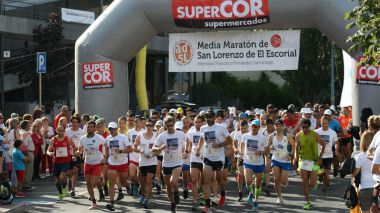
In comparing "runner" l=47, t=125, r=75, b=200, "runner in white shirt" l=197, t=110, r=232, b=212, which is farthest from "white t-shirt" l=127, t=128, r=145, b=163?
"runner in white shirt" l=197, t=110, r=232, b=212

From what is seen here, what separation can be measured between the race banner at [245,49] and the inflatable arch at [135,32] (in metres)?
0.64

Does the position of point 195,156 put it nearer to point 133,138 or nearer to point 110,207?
point 110,207

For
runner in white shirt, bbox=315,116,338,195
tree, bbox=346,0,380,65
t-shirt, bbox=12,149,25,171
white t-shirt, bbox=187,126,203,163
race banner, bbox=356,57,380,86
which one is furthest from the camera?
race banner, bbox=356,57,380,86

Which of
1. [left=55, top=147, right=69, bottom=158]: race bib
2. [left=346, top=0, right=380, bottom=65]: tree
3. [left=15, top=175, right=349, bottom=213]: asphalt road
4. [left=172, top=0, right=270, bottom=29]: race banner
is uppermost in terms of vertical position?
[left=172, top=0, right=270, bottom=29]: race banner

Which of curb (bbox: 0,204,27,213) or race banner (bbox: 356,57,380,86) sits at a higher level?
race banner (bbox: 356,57,380,86)

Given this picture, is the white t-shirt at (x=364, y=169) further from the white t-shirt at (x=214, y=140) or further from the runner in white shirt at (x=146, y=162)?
the runner in white shirt at (x=146, y=162)

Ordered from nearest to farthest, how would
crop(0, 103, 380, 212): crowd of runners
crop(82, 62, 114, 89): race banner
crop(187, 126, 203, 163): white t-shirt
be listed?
crop(0, 103, 380, 212): crowd of runners → crop(187, 126, 203, 163): white t-shirt → crop(82, 62, 114, 89): race banner

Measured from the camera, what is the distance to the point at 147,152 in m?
12.9

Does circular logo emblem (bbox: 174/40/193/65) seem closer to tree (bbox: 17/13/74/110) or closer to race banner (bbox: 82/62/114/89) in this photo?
race banner (bbox: 82/62/114/89)

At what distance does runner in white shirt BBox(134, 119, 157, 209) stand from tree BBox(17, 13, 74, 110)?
612 inches

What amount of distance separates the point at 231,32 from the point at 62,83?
1375cm

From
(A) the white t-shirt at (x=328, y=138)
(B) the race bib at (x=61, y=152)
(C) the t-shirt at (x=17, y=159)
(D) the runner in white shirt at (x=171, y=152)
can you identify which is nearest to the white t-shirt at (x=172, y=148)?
(D) the runner in white shirt at (x=171, y=152)

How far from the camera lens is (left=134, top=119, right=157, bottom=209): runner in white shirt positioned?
12695 millimetres

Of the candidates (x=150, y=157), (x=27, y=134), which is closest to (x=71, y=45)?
(x=27, y=134)
